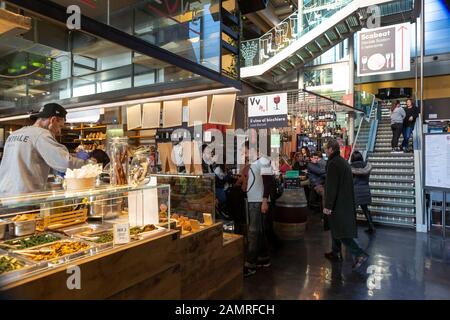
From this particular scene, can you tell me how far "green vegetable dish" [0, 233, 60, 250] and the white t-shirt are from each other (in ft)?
9.15

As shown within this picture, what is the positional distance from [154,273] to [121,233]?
1.14ft

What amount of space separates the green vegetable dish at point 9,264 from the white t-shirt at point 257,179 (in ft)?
10.4

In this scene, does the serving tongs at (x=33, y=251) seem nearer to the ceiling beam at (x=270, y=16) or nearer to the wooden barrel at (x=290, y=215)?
the wooden barrel at (x=290, y=215)

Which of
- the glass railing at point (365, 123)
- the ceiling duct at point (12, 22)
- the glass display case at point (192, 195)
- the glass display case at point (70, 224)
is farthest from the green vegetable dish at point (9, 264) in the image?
the glass railing at point (365, 123)

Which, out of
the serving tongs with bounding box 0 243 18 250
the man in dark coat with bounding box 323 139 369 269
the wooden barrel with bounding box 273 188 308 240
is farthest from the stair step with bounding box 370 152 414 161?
the serving tongs with bounding box 0 243 18 250

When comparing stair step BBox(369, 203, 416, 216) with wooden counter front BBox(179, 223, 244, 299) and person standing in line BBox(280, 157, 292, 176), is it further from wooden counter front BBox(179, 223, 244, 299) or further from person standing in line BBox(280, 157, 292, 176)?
wooden counter front BBox(179, 223, 244, 299)

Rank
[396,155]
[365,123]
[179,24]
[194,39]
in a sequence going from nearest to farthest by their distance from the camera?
[194,39]
[179,24]
[396,155]
[365,123]

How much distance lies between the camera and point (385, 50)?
25.6 ft

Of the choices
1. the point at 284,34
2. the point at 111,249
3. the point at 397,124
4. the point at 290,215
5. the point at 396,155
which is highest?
the point at 284,34

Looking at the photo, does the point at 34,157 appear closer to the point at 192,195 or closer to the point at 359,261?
the point at 192,195

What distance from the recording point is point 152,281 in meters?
2.07

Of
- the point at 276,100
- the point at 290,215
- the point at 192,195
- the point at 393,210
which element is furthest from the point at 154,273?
the point at 393,210

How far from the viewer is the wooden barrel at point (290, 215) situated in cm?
557
